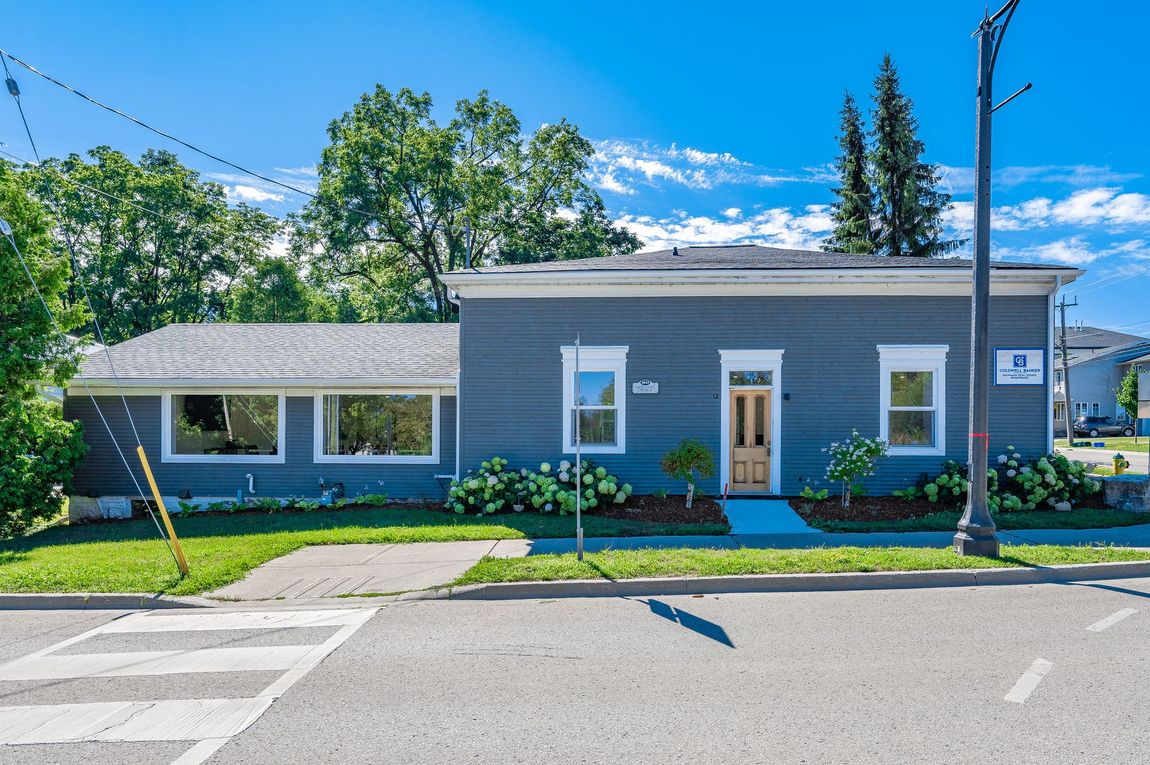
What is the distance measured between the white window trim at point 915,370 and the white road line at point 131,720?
11.5 m

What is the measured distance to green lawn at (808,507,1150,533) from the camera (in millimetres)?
10031

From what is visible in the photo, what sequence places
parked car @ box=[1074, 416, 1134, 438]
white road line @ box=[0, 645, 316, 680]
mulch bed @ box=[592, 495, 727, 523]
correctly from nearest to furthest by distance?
white road line @ box=[0, 645, 316, 680] < mulch bed @ box=[592, 495, 727, 523] < parked car @ box=[1074, 416, 1134, 438]

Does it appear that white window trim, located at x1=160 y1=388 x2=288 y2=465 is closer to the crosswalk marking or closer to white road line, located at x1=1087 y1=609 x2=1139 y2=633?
the crosswalk marking

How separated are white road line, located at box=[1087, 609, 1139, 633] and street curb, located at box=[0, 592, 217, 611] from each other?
854 centimetres

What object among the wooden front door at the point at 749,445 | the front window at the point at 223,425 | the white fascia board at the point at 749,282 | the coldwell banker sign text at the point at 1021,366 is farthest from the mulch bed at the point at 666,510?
the front window at the point at 223,425

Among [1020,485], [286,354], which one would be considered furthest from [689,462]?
[286,354]

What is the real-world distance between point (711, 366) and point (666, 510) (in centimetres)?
296

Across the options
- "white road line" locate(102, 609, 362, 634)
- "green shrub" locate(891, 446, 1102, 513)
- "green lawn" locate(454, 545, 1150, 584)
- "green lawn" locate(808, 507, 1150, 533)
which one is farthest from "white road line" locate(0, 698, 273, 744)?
"green shrub" locate(891, 446, 1102, 513)

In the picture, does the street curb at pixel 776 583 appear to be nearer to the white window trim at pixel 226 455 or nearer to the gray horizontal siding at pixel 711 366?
the gray horizontal siding at pixel 711 366

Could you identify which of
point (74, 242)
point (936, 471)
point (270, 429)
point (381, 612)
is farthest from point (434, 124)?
point (381, 612)

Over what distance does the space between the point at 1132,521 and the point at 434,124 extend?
3095 centimetres

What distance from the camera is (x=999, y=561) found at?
25.5ft

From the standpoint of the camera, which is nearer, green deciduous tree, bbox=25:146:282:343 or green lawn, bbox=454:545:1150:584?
green lawn, bbox=454:545:1150:584

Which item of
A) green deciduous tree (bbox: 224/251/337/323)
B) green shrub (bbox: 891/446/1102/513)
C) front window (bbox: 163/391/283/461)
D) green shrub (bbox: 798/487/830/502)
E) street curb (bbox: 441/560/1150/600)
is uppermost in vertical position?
green deciduous tree (bbox: 224/251/337/323)
